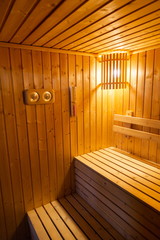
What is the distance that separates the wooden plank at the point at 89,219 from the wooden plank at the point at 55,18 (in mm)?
2276

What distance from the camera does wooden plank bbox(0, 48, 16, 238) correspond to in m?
1.98

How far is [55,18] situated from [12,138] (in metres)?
1.47

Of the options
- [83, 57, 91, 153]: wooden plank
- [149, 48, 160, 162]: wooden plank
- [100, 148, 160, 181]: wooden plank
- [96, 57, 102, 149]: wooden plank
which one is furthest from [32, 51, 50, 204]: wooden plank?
[149, 48, 160, 162]: wooden plank

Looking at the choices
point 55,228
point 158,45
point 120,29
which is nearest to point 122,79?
point 158,45

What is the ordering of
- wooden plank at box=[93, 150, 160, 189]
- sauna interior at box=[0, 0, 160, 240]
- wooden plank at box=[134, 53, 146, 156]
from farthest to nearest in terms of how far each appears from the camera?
wooden plank at box=[134, 53, 146, 156], wooden plank at box=[93, 150, 160, 189], sauna interior at box=[0, 0, 160, 240]

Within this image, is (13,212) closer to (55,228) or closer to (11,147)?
(55,228)

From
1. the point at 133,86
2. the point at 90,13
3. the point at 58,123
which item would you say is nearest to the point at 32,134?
the point at 58,123

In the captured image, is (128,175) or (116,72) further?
(116,72)

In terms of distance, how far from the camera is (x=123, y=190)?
1.83 m

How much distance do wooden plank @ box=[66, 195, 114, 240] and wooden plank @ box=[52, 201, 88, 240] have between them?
0.17 metres

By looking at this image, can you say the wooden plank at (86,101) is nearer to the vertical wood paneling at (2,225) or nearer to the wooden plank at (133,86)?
the wooden plank at (133,86)

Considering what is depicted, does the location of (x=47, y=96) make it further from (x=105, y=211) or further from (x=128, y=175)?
(x=105, y=211)

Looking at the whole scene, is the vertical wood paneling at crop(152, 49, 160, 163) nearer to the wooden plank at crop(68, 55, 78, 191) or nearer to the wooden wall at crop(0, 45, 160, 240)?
the wooden wall at crop(0, 45, 160, 240)

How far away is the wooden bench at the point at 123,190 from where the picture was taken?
1.62m
